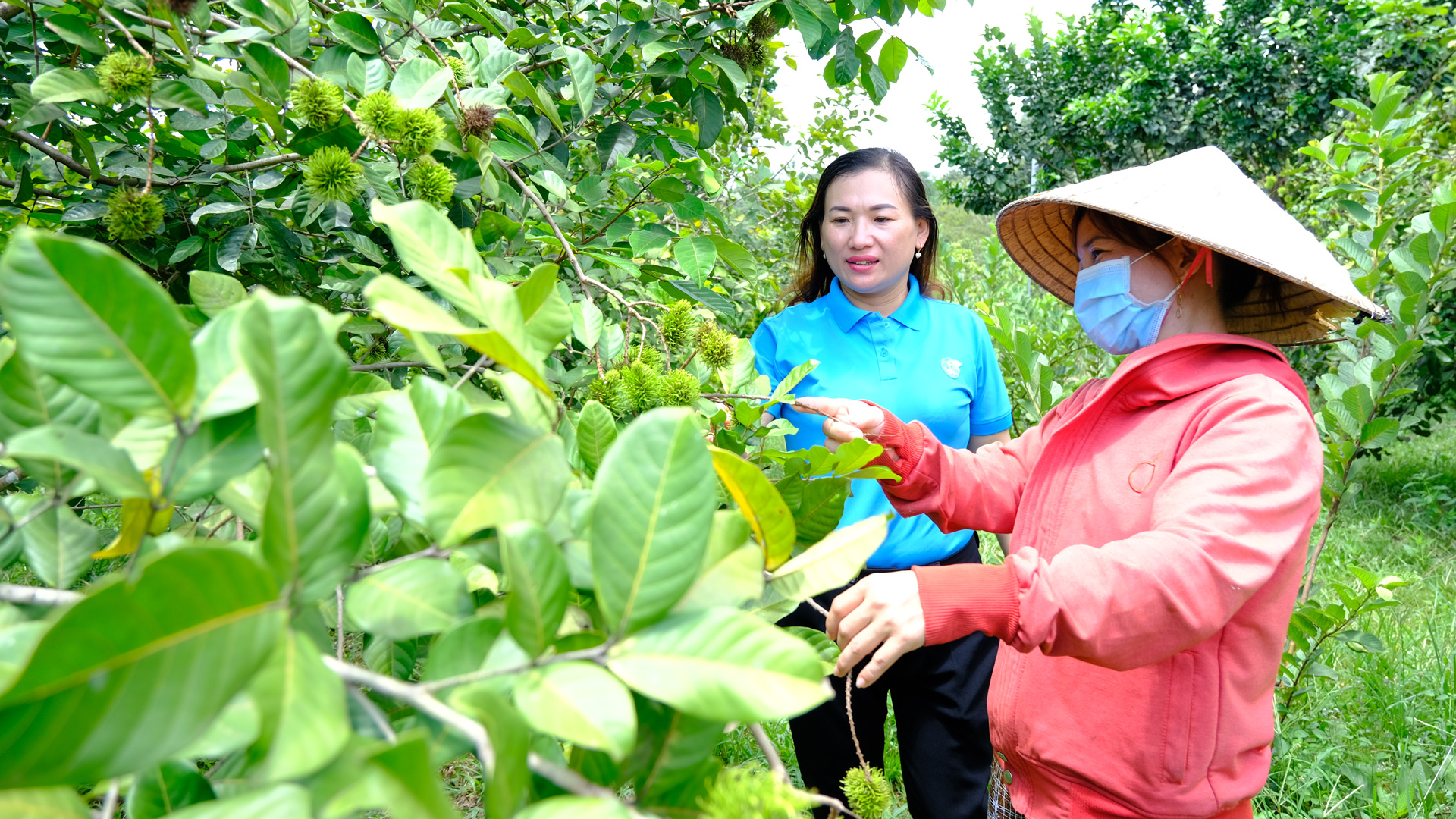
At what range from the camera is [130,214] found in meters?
1.01

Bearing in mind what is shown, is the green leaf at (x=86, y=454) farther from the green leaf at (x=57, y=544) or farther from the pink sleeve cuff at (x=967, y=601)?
the pink sleeve cuff at (x=967, y=601)

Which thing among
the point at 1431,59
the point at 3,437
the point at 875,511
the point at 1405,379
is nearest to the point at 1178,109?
the point at 1431,59

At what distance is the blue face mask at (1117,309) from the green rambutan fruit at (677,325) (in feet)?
2.32

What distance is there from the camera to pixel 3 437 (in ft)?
1.42

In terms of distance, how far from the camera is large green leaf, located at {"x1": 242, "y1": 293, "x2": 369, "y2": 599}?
0.32m

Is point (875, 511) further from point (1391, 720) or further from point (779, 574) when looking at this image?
point (1391, 720)

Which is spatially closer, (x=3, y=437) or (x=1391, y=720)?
(x=3, y=437)

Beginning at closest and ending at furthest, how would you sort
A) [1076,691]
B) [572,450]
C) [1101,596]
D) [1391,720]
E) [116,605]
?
Result: 1. [116,605]
2. [572,450]
3. [1101,596]
4. [1076,691]
5. [1391,720]

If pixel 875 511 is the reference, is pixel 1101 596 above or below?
above

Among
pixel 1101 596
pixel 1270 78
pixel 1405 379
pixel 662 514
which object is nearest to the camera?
pixel 662 514

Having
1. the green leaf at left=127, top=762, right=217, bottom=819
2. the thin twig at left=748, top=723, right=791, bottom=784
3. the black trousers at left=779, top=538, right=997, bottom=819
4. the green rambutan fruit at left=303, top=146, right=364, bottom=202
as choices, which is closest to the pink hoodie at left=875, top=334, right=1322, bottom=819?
the thin twig at left=748, top=723, right=791, bottom=784

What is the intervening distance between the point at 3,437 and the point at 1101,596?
924 millimetres

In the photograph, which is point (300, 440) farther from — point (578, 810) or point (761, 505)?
point (761, 505)

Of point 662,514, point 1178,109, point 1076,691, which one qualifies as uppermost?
point 1178,109
